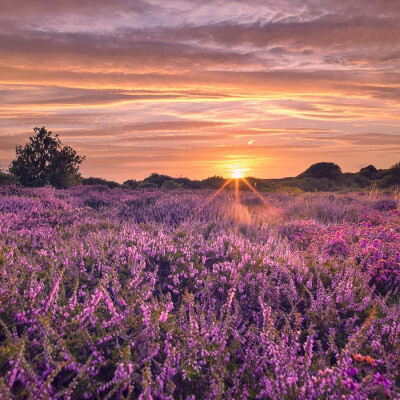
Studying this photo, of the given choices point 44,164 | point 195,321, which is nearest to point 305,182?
point 44,164

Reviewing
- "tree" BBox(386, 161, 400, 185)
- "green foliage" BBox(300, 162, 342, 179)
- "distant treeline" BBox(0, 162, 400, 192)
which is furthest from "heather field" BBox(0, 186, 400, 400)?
"green foliage" BBox(300, 162, 342, 179)

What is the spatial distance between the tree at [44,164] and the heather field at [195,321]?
19.8 m

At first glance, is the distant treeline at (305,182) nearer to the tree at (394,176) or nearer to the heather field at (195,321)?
the tree at (394,176)

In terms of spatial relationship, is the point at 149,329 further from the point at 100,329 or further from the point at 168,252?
the point at 168,252

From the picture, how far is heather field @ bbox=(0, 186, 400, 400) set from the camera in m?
2.21

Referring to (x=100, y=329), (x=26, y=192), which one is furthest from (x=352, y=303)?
(x=26, y=192)

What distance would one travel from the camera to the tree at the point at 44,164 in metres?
→ 24.4

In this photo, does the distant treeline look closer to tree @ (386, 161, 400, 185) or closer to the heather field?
tree @ (386, 161, 400, 185)

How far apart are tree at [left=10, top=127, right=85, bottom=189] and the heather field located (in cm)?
1975

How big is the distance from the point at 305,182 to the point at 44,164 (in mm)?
23084

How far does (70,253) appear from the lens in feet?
14.3

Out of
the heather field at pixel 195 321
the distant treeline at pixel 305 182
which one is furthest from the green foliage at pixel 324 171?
the heather field at pixel 195 321

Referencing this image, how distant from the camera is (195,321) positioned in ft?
8.71

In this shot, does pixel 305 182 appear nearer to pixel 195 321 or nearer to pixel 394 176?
pixel 394 176
